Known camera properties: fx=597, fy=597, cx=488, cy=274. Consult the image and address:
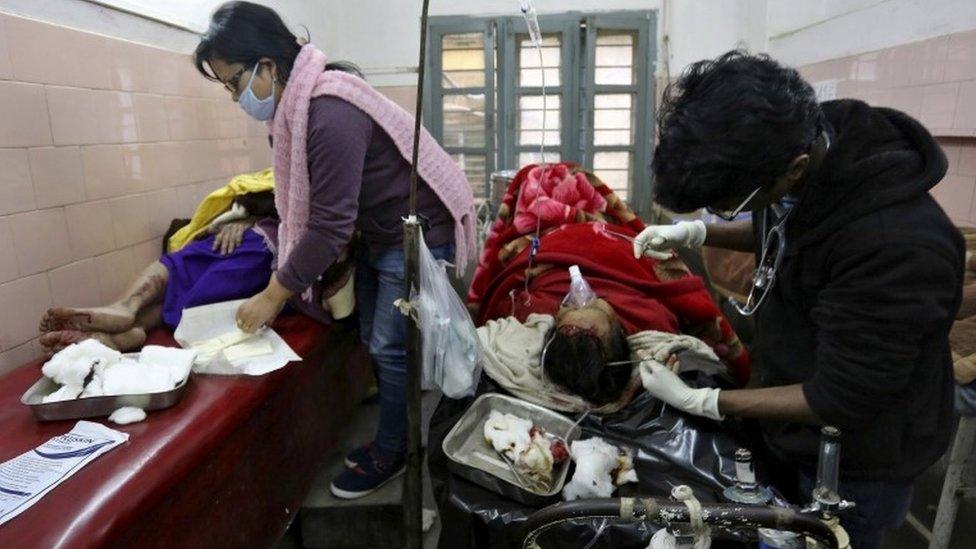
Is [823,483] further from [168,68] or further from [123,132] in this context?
[168,68]

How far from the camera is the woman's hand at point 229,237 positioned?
74.7 inches

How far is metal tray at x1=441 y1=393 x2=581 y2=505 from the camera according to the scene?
3.90 feet

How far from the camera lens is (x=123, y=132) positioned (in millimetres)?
1877

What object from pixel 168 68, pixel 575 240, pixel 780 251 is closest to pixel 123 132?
pixel 168 68

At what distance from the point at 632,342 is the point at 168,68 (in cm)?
184

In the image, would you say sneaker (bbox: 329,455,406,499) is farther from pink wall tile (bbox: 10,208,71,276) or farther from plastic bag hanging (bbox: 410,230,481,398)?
pink wall tile (bbox: 10,208,71,276)

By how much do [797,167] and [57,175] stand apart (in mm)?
1802

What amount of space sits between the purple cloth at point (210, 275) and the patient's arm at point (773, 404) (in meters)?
1.40

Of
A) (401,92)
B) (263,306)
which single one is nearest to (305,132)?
(263,306)

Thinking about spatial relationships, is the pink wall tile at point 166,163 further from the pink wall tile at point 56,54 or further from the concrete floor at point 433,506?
the concrete floor at point 433,506

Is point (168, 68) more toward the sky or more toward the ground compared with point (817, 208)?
more toward the sky

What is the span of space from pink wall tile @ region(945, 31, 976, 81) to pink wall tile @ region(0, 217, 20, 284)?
295 centimetres

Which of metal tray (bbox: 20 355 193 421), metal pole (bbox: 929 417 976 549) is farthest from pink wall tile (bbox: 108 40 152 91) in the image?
metal pole (bbox: 929 417 976 549)

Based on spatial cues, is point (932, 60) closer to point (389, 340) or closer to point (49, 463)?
point (389, 340)
